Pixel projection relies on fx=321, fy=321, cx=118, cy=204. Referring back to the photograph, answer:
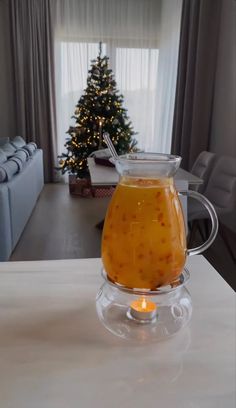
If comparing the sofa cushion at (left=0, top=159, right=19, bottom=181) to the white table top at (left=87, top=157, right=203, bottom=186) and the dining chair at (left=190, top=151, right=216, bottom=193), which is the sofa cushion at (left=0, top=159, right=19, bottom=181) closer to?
the white table top at (left=87, top=157, right=203, bottom=186)

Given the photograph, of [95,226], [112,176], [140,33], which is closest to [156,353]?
[112,176]

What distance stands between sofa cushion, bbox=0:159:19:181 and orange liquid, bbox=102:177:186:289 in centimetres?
199

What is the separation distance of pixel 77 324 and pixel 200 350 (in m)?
0.21

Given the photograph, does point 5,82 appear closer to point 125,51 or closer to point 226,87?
point 125,51

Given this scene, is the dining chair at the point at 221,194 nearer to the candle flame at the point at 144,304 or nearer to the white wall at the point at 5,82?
the candle flame at the point at 144,304

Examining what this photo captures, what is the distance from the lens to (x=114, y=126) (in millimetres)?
4121

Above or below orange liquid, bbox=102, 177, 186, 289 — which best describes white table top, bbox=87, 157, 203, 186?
below

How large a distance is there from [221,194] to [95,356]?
6.55 feet

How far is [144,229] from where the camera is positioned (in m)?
0.52

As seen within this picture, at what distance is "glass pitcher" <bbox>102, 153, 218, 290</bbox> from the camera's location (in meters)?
0.52

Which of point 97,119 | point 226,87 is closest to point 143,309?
point 226,87

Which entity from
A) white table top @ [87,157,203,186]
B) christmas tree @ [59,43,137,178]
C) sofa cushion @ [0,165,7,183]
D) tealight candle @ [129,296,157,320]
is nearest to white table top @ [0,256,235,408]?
tealight candle @ [129,296,157,320]

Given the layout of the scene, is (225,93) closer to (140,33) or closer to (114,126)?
(114,126)

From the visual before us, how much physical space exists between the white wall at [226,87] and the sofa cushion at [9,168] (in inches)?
82.9
